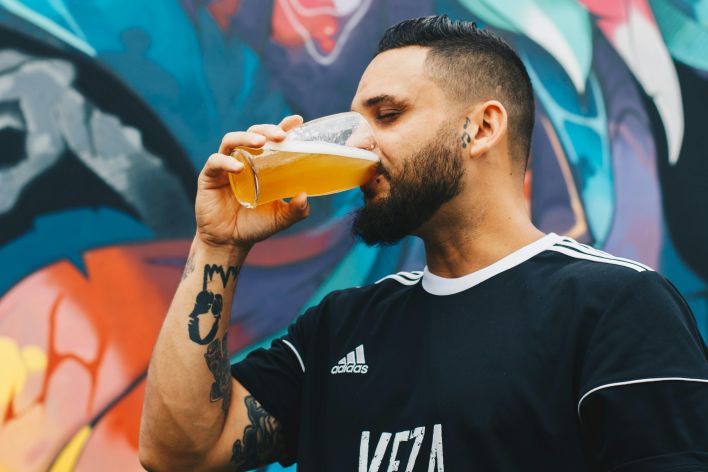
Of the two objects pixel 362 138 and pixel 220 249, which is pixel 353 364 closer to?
pixel 220 249

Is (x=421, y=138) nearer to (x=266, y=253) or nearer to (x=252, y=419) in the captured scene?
(x=252, y=419)

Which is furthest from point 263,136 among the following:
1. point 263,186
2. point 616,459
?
point 616,459

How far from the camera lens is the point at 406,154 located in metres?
1.98

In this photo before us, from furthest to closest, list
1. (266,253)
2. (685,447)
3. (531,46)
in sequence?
(531,46), (266,253), (685,447)

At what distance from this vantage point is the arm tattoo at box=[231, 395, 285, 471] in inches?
80.7

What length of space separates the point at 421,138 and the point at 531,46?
6.84 ft

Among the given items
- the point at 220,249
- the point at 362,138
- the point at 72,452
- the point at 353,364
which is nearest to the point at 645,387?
the point at 353,364

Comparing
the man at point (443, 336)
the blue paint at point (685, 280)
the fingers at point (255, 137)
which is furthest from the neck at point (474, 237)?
the blue paint at point (685, 280)

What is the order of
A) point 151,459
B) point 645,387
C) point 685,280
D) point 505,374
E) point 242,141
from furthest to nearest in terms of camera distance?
point 685,280 → point 151,459 → point 242,141 → point 505,374 → point 645,387

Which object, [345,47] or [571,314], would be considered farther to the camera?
[345,47]

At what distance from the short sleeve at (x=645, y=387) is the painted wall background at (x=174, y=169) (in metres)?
1.85

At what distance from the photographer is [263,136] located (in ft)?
5.90

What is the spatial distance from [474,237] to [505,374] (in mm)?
420

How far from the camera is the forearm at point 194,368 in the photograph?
1.95 meters
